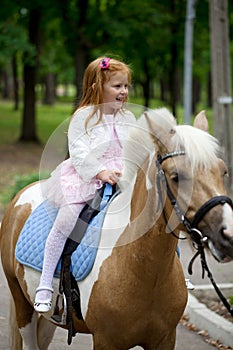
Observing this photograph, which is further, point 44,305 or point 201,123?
point 44,305

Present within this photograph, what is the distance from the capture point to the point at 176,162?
3.47 meters

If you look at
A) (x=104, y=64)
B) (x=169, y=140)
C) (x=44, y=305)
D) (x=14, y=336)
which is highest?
(x=104, y=64)

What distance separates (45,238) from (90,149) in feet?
2.48

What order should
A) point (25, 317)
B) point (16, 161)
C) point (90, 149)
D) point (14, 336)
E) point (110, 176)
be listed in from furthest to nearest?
point (16, 161) → point (14, 336) → point (25, 317) → point (90, 149) → point (110, 176)

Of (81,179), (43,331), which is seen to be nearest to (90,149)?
(81,179)

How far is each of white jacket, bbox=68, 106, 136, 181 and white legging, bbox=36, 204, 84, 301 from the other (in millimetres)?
237

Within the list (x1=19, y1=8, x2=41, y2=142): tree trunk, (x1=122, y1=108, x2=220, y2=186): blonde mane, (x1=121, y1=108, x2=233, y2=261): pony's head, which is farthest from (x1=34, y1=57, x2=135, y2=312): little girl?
(x1=19, y1=8, x2=41, y2=142): tree trunk

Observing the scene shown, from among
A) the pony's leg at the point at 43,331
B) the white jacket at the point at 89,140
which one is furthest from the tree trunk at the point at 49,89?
the white jacket at the point at 89,140

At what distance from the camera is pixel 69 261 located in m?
4.30

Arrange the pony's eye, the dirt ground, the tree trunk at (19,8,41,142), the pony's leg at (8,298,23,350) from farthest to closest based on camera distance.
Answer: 1. the tree trunk at (19,8,41,142)
2. the dirt ground
3. the pony's leg at (8,298,23,350)
4. the pony's eye

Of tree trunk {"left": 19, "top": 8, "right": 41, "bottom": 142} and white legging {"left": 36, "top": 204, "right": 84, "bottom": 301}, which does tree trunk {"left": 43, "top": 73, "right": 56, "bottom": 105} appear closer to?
tree trunk {"left": 19, "top": 8, "right": 41, "bottom": 142}

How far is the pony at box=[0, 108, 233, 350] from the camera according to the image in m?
3.38

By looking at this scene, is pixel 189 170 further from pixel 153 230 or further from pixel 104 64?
pixel 104 64

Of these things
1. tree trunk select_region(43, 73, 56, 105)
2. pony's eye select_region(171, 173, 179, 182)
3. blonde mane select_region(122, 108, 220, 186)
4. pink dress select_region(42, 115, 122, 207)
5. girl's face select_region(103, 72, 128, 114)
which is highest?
girl's face select_region(103, 72, 128, 114)
